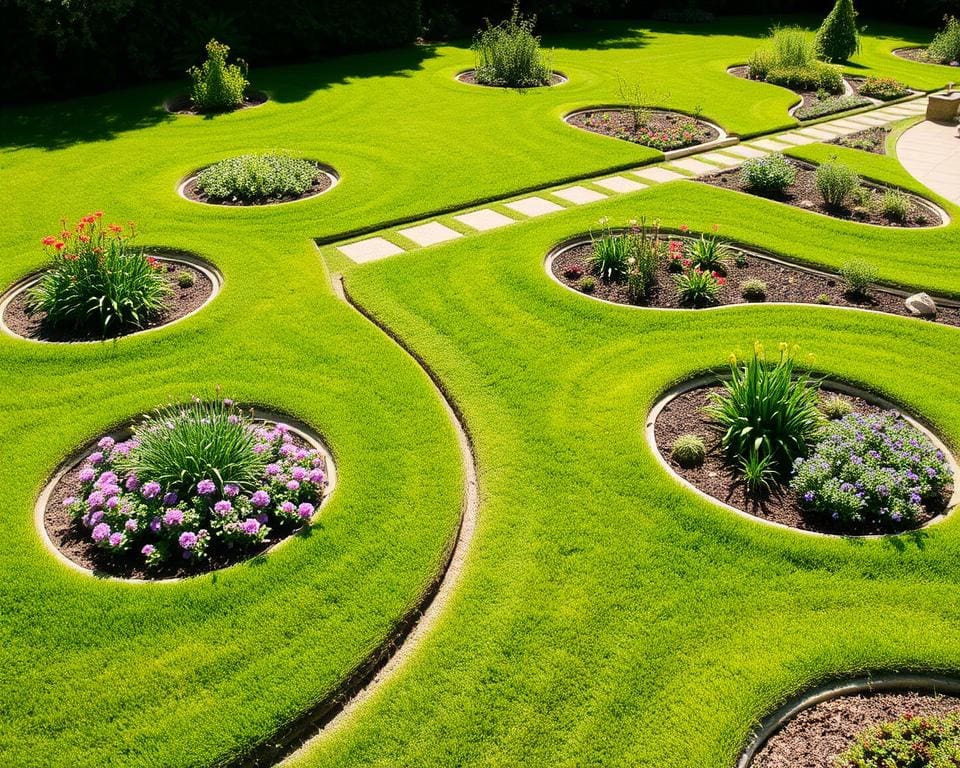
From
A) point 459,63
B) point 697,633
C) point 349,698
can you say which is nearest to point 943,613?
point 697,633

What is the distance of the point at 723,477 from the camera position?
→ 700 centimetres

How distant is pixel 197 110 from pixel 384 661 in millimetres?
17526

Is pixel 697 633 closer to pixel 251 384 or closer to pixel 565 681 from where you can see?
pixel 565 681

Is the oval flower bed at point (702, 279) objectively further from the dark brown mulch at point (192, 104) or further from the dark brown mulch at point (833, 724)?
the dark brown mulch at point (192, 104)

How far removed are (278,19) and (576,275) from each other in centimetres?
1745

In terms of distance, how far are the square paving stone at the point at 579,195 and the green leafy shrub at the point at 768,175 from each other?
109 inches

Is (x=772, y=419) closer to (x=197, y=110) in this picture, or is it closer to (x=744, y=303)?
(x=744, y=303)

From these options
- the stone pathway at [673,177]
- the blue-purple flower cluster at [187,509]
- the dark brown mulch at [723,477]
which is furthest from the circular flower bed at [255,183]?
the dark brown mulch at [723,477]

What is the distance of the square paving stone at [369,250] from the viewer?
445 inches

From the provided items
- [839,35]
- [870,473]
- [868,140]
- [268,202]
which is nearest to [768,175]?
[868,140]

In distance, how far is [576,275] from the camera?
34.7ft

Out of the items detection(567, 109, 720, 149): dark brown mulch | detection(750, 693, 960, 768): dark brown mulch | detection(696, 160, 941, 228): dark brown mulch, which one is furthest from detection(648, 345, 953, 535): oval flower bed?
detection(567, 109, 720, 149): dark brown mulch

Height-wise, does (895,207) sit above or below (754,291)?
above

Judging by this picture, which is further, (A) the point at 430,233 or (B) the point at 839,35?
(B) the point at 839,35
